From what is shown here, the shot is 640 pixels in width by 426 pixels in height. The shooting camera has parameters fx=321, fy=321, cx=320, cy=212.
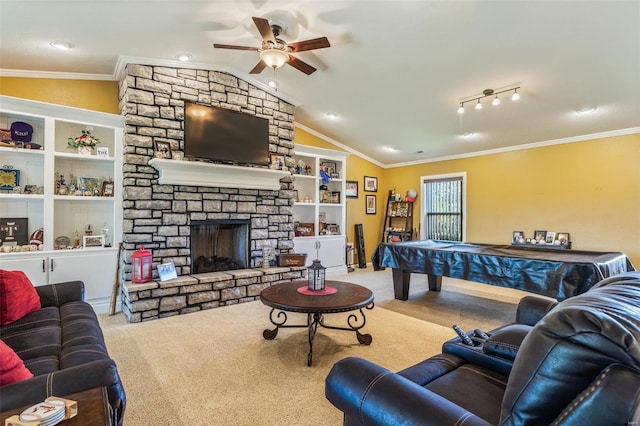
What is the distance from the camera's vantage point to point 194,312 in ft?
13.1

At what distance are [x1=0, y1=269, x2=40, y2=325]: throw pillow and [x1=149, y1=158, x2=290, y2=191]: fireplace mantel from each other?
1863 millimetres

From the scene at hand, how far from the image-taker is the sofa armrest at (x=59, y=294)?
2.59 meters

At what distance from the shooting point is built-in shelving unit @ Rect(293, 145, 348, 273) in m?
5.95

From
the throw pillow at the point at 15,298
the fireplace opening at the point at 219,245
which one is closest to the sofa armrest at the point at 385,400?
the throw pillow at the point at 15,298

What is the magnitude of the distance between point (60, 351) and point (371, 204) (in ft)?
21.2

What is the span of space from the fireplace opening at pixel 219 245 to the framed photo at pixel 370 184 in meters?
3.53

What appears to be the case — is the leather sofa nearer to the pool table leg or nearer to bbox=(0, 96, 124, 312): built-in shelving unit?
the pool table leg

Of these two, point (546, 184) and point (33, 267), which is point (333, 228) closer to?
point (546, 184)

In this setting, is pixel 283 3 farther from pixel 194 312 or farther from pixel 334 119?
pixel 194 312

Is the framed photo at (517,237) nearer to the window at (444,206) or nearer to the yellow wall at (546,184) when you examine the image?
the yellow wall at (546,184)

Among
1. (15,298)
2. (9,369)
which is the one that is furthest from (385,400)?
(15,298)

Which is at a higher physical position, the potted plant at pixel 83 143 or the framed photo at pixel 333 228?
the potted plant at pixel 83 143

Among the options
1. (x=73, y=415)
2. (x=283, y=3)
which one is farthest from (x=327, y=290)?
(x=283, y=3)

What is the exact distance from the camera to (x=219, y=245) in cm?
473
